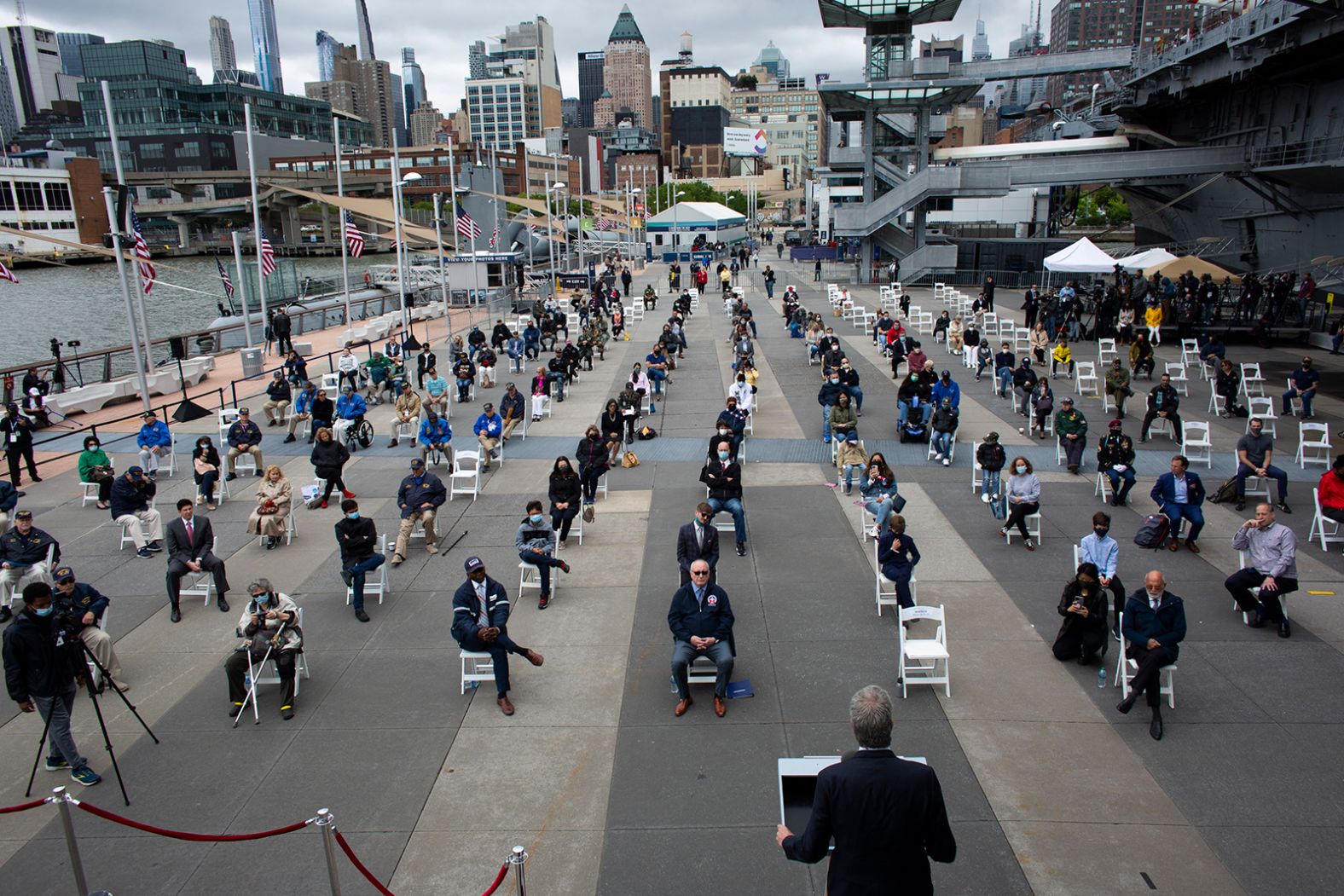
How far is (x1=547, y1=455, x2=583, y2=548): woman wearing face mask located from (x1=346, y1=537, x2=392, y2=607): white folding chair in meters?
2.33

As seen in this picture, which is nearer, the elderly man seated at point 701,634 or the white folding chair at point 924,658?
the elderly man seated at point 701,634

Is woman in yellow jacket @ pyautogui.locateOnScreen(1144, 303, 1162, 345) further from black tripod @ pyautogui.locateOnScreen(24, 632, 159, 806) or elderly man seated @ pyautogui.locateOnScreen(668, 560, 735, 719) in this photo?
black tripod @ pyautogui.locateOnScreen(24, 632, 159, 806)

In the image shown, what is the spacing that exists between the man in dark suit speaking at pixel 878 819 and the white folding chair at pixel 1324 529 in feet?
34.8

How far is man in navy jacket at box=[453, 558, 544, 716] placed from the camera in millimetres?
8195

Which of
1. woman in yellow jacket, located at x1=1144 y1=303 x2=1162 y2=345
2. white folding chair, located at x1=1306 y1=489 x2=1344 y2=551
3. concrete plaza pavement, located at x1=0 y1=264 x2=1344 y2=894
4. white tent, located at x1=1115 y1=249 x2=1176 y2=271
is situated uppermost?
white tent, located at x1=1115 y1=249 x2=1176 y2=271

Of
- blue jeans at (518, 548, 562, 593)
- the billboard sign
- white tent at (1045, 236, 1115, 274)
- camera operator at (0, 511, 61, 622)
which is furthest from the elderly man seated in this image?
the billboard sign

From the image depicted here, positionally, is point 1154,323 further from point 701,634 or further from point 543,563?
point 701,634

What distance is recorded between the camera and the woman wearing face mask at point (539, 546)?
10.4 m

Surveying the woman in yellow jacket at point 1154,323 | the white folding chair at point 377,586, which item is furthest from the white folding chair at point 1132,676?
the woman in yellow jacket at point 1154,323

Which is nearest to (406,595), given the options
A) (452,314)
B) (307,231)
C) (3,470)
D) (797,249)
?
(3,470)

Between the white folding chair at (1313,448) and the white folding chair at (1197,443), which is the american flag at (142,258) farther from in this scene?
the white folding chair at (1313,448)

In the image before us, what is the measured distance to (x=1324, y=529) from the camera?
39.2ft

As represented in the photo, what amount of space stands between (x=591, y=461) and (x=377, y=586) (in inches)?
173

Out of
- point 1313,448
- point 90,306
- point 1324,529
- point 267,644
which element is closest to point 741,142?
point 90,306
